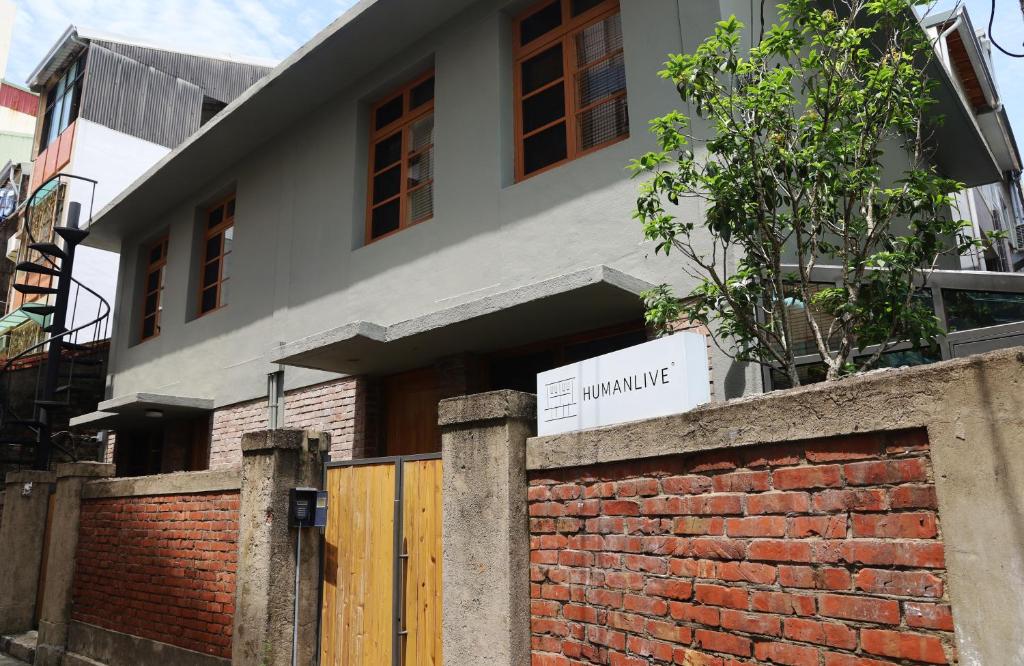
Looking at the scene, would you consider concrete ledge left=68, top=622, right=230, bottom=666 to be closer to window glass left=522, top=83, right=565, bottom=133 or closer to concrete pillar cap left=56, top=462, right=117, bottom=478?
concrete pillar cap left=56, top=462, right=117, bottom=478

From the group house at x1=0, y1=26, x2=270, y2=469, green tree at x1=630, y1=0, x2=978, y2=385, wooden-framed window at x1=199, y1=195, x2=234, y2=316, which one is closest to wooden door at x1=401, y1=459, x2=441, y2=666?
green tree at x1=630, y1=0, x2=978, y2=385

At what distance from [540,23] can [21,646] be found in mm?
9468

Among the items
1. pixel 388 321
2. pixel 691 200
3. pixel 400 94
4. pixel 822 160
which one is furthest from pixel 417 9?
pixel 822 160

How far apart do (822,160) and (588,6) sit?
164 inches

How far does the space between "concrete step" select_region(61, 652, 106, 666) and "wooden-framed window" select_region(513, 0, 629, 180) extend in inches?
259

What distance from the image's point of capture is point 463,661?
4238 mm

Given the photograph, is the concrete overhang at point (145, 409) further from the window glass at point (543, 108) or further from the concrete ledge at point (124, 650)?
the window glass at point (543, 108)

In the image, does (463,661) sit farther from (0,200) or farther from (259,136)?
(0,200)

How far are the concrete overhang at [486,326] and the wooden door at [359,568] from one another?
1.77 m

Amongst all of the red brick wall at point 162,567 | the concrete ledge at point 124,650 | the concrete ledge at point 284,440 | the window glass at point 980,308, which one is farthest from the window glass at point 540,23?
the concrete ledge at point 124,650

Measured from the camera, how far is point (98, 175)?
20.4 metres

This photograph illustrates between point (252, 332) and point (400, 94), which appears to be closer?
point (400, 94)

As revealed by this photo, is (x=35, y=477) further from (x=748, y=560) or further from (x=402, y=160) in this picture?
(x=748, y=560)

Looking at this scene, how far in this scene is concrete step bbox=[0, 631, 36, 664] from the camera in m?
8.97
